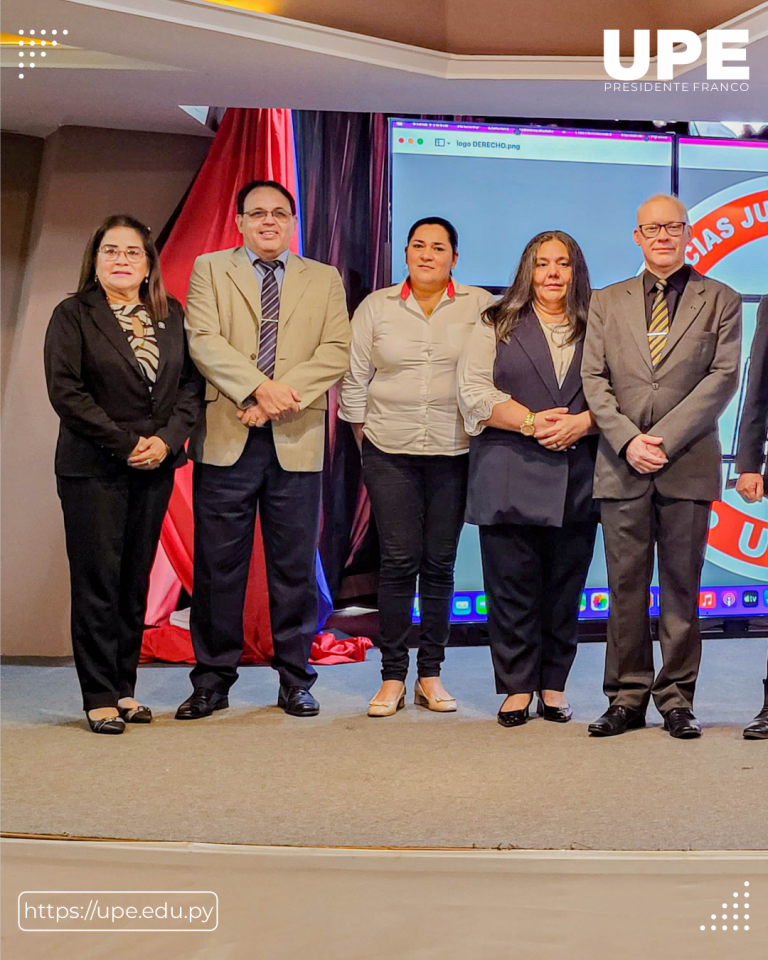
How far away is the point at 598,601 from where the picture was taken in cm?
448

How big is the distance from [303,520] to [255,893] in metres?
1.44

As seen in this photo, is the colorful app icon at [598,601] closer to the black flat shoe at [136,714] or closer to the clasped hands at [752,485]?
the clasped hands at [752,485]

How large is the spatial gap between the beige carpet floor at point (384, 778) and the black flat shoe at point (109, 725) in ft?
0.11

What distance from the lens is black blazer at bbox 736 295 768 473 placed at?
10.1ft

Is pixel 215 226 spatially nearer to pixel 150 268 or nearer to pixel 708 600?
pixel 150 268

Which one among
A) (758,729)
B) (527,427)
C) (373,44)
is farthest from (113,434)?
(758,729)

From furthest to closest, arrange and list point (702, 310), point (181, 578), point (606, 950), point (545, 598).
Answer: point (181, 578), point (545, 598), point (702, 310), point (606, 950)

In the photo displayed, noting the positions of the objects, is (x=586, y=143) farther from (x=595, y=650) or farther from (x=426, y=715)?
(x=426, y=715)

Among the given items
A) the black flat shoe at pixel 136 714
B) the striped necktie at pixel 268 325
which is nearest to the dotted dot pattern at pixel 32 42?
the striped necktie at pixel 268 325

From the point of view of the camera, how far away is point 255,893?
2.04 m

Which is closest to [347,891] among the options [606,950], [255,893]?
[255,893]

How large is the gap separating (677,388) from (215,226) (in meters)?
2.13

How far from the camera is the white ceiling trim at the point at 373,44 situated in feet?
10.2

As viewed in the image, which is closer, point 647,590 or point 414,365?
point 647,590
